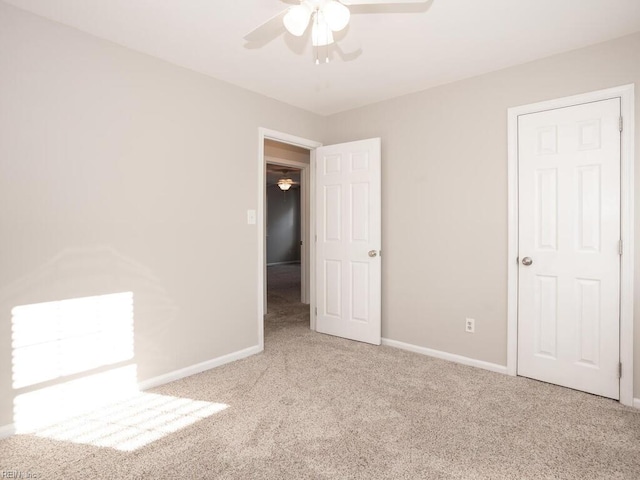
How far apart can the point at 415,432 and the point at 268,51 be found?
2765mm

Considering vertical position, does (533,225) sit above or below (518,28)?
below

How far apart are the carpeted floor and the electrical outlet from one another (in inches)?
13.4

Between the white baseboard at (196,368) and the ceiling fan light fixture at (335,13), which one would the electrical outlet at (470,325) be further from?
the ceiling fan light fixture at (335,13)

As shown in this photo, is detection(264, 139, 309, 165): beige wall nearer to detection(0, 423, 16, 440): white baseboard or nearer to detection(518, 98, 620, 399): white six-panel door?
detection(518, 98, 620, 399): white six-panel door

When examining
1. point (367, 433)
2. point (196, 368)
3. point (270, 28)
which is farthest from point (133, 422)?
point (270, 28)

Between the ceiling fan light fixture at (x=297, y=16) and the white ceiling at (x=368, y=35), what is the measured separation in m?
0.36

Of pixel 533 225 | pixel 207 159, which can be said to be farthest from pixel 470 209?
pixel 207 159

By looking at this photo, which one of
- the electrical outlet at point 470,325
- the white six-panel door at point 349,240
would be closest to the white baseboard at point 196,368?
the white six-panel door at point 349,240

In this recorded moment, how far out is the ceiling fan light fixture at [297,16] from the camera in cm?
170

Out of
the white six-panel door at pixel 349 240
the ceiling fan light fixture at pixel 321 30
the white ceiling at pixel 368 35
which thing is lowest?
the white six-panel door at pixel 349 240

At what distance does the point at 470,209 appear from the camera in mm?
3156

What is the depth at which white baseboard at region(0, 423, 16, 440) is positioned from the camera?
208 centimetres

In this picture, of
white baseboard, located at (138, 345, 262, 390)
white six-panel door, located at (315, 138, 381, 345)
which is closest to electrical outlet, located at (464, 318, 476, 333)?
white six-panel door, located at (315, 138, 381, 345)

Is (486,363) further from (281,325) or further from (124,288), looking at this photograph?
(124,288)
